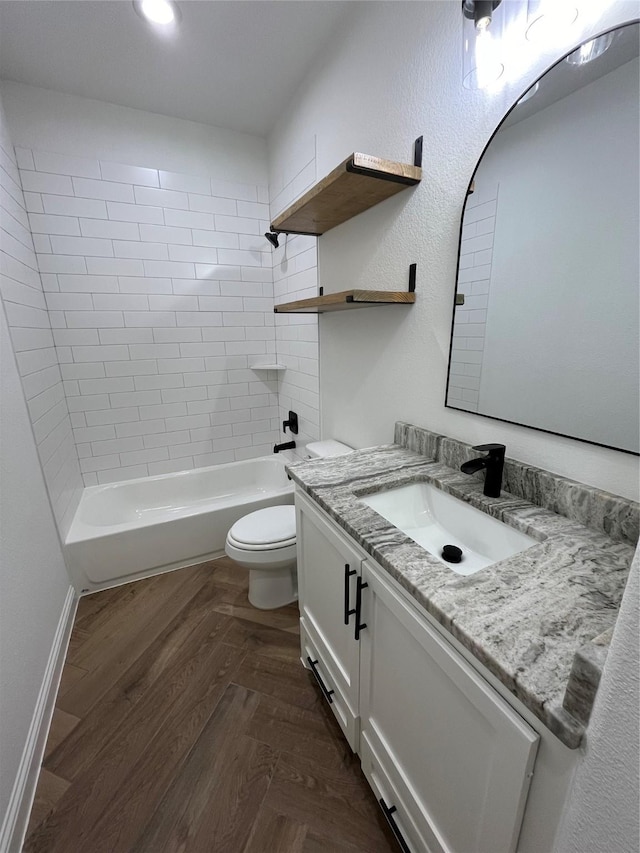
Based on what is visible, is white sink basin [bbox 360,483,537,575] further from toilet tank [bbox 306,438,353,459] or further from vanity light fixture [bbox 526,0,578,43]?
vanity light fixture [bbox 526,0,578,43]

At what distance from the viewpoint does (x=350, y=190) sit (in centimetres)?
129

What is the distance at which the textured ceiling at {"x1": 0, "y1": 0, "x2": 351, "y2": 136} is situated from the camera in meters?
1.40

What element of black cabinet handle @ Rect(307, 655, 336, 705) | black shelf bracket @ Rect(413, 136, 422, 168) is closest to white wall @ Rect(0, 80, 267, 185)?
black shelf bracket @ Rect(413, 136, 422, 168)

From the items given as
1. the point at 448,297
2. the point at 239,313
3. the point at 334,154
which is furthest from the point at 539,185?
the point at 239,313

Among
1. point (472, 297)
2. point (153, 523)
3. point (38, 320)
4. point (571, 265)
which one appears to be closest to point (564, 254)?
point (571, 265)

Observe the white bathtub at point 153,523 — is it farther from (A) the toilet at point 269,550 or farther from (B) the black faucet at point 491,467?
(B) the black faucet at point 491,467

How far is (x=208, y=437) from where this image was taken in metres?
2.70

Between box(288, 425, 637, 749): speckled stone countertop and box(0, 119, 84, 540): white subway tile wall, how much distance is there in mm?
1507

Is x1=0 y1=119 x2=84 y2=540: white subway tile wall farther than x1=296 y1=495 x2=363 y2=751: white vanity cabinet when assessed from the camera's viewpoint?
Yes

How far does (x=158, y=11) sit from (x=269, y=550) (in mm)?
2302

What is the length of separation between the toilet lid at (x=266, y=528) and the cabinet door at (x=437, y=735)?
78cm

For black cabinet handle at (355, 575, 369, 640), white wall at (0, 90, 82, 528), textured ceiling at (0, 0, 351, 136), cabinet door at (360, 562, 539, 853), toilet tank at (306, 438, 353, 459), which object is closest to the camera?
cabinet door at (360, 562, 539, 853)

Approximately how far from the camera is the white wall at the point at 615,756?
0.35 meters

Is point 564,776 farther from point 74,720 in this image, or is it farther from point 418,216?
point 74,720
